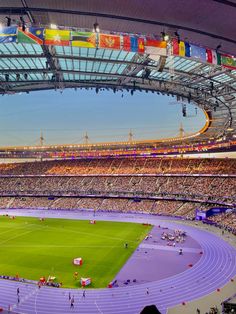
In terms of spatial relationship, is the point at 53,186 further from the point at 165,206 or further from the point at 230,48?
the point at 230,48

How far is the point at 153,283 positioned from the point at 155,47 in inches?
852

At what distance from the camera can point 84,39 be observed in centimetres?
1385

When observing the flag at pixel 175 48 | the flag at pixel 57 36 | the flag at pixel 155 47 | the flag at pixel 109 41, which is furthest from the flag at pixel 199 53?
the flag at pixel 57 36

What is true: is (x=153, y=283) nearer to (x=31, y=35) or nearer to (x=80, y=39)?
(x=80, y=39)

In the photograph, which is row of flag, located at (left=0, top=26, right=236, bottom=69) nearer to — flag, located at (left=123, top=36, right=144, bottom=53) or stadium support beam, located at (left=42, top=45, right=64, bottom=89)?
flag, located at (left=123, top=36, right=144, bottom=53)

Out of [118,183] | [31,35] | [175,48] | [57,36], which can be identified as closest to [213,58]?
[175,48]

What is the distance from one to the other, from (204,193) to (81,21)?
60110mm

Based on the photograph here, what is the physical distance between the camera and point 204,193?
66.8 m

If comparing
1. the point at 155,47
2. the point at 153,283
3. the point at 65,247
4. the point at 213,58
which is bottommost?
the point at 153,283

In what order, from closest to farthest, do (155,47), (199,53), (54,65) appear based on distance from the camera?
(155,47), (199,53), (54,65)

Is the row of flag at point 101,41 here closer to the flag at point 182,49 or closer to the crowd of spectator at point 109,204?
the flag at point 182,49

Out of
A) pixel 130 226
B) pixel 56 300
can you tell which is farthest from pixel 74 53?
pixel 130 226

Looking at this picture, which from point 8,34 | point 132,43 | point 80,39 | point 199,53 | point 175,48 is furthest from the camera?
point 199,53

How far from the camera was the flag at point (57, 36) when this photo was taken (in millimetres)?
13559
